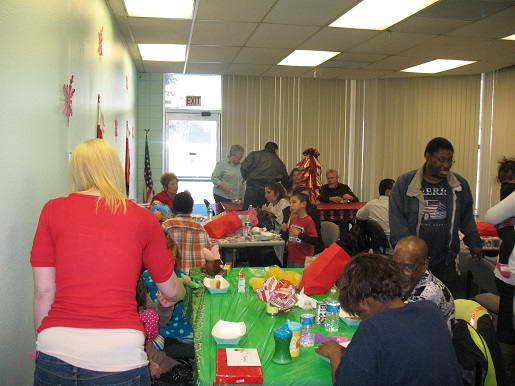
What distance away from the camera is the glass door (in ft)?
30.5

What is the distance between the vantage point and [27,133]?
7.82ft

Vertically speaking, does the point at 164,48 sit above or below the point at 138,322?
above

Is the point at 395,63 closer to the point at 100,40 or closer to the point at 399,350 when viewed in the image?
the point at 100,40

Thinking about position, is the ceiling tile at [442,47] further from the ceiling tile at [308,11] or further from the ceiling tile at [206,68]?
the ceiling tile at [206,68]

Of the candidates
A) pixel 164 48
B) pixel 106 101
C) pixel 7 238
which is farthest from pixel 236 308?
pixel 164 48

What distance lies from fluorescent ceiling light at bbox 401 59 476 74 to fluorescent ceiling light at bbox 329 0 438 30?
2.49 meters

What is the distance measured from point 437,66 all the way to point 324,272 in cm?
631

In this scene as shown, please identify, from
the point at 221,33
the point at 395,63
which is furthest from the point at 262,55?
the point at 395,63

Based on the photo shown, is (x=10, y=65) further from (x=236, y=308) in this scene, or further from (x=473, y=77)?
(x=473, y=77)

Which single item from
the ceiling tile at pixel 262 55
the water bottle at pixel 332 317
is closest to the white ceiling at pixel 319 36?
the ceiling tile at pixel 262 55

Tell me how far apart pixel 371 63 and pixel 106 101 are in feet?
14.5

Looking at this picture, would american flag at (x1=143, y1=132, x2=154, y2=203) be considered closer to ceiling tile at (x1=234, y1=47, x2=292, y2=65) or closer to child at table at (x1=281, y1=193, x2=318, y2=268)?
ceiling tile at (x1=234, y1=47, x2=292, y2=65)

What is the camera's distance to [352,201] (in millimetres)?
8117

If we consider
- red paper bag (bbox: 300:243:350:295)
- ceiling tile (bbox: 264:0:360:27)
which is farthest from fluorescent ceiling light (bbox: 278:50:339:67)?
red paper bag (bbox: 300:243:350:295)
